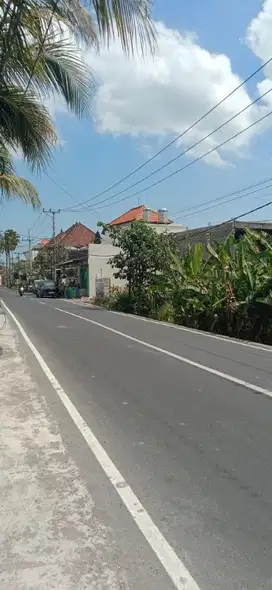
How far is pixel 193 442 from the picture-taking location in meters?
5.79

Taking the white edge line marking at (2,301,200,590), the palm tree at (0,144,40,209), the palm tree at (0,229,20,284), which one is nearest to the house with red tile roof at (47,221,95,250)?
the palm tree at (0,229,20,284)

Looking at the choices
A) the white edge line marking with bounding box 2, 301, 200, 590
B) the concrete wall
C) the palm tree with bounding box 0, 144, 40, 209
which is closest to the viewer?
the white edge line marking with bounding box 2, 301, 200, 590

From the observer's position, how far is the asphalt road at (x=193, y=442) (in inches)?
139

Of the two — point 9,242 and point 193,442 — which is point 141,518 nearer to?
point 193,442

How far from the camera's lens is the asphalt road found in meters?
3.54

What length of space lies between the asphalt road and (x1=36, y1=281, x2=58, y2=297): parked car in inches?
1585

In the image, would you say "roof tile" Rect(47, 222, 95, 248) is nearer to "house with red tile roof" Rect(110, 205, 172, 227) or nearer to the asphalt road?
"house with red tile roof" Rect(110, 205, 172, 227)

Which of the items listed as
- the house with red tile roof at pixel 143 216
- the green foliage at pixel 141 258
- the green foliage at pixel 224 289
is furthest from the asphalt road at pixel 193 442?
the house with red tile roof at pixel 143 216

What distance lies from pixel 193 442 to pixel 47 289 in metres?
47.9

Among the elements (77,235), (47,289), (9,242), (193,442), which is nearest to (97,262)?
(47,289)

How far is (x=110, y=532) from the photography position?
3.79 meters

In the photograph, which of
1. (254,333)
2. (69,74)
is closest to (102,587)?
(69,74)

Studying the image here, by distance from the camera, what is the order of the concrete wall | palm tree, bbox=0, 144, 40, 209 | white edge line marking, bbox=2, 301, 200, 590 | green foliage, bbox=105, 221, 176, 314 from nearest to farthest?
white edge line marking, bbox=2, 301, 200, 590 < palm tree, bbox=0, 144, 40, 209 < green foliage, bbox=105, 221, 176, 314 < the concrete wall

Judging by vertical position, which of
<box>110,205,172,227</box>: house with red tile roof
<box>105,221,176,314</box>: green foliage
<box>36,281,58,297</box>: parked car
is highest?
<box>110,205,172,227</box>: house with red tile roof
